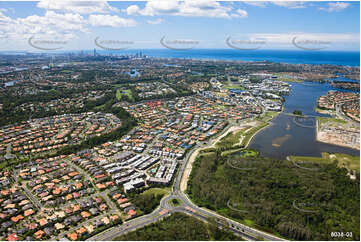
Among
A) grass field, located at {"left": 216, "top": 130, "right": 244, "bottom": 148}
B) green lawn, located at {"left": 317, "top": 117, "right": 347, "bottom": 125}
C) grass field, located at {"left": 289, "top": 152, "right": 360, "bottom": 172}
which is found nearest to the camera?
grass field, located at {"left": 289, "top": 152, "right": 360, "bottom": 172}

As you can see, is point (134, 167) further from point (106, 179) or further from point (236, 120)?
point (236, 120)

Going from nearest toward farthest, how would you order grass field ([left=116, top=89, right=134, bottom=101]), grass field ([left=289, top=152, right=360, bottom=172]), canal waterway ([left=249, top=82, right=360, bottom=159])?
grass field ([left=289, top=152, right=360, bottom=172]), canal waterway ([left=249, top=82, right=360, bottom=159]), grass field ([left=116, top=89, right=134, bottom=101])

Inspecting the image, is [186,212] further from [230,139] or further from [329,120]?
[329,120]

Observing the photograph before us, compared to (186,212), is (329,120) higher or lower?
higher

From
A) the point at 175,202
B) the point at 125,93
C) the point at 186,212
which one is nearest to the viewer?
the point at 186,212

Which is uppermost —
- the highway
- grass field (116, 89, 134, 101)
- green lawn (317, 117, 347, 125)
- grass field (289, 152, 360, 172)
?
grass field (116, 89, 134, 101)

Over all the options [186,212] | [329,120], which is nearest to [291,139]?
[329,120]

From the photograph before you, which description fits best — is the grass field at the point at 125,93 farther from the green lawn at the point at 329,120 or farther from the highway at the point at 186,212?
the highway at the point at 186,212

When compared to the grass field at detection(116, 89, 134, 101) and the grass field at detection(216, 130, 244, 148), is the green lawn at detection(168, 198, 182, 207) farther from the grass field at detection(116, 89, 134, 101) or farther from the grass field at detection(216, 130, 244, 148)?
the grass field at detection(116, 89, 134, 101)

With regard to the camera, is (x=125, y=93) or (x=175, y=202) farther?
(x=125, y=93)

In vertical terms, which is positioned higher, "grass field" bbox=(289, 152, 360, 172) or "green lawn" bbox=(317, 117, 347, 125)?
"green lawn" bbox=(317, 117, 347, 125)

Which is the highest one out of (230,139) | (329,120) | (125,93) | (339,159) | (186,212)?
(125,93)

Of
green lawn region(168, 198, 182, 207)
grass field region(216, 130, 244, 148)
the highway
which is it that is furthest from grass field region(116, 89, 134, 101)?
the highway

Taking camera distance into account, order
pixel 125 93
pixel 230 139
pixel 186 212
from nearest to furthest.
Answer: pixel 186 212
pixel 230 139
pixel 125 93
